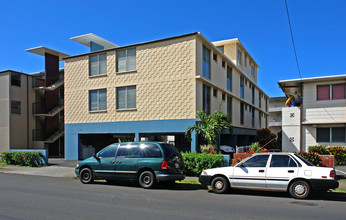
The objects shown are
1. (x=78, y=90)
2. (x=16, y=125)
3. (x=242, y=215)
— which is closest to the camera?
(x=242, y=215)

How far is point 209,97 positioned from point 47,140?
17.0 m

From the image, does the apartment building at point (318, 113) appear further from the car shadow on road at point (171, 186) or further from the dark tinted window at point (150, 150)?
the dark tinted window at point (150, 150)

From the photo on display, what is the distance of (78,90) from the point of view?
80.0ft

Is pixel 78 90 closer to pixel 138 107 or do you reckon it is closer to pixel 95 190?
pixel 138 107

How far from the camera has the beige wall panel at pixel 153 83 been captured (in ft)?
64.9

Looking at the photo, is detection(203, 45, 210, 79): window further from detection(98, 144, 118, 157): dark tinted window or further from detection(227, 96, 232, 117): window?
detection(98, 144, 118, 157): dark tinted window

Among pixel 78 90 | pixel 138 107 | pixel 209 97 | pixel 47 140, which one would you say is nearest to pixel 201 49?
pixel 209 97

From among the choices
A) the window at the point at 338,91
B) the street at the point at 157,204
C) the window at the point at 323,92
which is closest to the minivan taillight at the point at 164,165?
the street at the point at 157,204

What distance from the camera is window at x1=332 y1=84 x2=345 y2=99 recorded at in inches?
697

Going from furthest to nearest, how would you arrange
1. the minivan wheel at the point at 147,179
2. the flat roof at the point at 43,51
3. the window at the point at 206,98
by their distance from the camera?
the flat roof at the point at 43,51, the window at the point at 206,98, the minivan wheel at the point at 147,179

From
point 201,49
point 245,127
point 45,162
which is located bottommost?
point 45,162

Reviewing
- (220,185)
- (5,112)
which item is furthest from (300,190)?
(5,112)

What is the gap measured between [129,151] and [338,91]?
12954mm

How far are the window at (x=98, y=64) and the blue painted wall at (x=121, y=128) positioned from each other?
3977 millimetres
